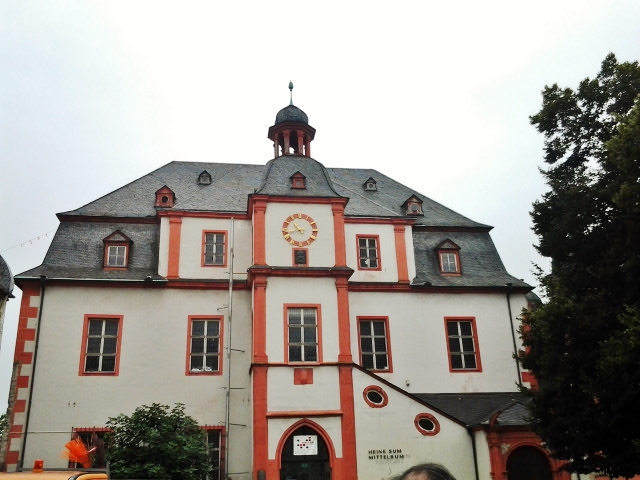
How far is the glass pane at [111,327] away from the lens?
2053 cm

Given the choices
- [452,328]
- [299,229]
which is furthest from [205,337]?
[452,328]

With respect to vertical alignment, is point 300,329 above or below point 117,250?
below

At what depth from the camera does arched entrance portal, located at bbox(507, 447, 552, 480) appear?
18.3 meters

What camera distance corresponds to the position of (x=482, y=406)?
2061cm

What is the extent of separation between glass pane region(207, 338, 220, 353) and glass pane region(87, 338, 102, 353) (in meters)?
3.44

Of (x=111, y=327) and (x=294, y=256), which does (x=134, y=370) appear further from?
(x=294, y=256)

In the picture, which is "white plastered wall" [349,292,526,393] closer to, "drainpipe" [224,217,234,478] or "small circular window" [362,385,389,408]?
"small circular window" [362,385,389,408]

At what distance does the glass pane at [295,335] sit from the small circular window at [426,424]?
4255 mm

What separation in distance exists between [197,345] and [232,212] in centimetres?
506

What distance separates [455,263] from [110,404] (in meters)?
13.0

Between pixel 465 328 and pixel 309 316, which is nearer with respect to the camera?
pixel 309 316

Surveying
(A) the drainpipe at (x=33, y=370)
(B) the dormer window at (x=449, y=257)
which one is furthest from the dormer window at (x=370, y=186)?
(A) the drainpipe at (x=33, y=370)

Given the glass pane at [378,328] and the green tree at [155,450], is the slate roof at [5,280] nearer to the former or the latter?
the green tree at [155,450]

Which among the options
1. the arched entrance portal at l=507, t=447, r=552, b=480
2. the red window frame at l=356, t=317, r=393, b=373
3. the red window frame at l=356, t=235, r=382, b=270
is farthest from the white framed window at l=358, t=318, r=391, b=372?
the arched entrance portal at l=507, t=447, r=552, b=480
